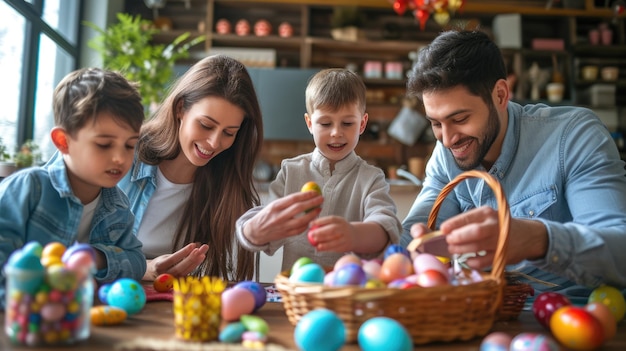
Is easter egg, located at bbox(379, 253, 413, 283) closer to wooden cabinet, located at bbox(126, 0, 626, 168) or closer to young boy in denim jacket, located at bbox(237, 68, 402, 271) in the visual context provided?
young boy in denim jacket, located at bbox(237, 68, 402, 271)

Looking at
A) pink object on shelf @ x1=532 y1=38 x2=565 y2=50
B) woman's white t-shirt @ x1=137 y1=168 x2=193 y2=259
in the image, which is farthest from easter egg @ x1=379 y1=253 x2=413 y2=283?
pink object on shelf @ x1=532 y1=38 x2=565 y2=50

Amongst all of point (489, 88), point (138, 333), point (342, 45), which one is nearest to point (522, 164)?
point (489, 88)

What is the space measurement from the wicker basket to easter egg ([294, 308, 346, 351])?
2.0 inches

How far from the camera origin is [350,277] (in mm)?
868

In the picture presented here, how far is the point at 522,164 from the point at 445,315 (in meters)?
0.80

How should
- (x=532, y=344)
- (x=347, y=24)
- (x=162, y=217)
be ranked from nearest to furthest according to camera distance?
(x=532, y=344) → (x=162, y=217) → (x=347, y=24)

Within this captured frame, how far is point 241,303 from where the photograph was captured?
95 centimetres

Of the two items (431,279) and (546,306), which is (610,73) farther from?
(431,279)

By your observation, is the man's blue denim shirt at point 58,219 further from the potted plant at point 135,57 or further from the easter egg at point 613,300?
the potted plant at point 135,57

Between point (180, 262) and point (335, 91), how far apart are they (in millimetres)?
581

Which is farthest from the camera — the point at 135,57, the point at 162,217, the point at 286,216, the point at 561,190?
the point at 135,57

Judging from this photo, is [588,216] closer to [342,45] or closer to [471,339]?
[471,339]

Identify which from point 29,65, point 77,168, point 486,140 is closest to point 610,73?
point 486,140

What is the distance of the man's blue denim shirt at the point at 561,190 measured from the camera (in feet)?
3.53
